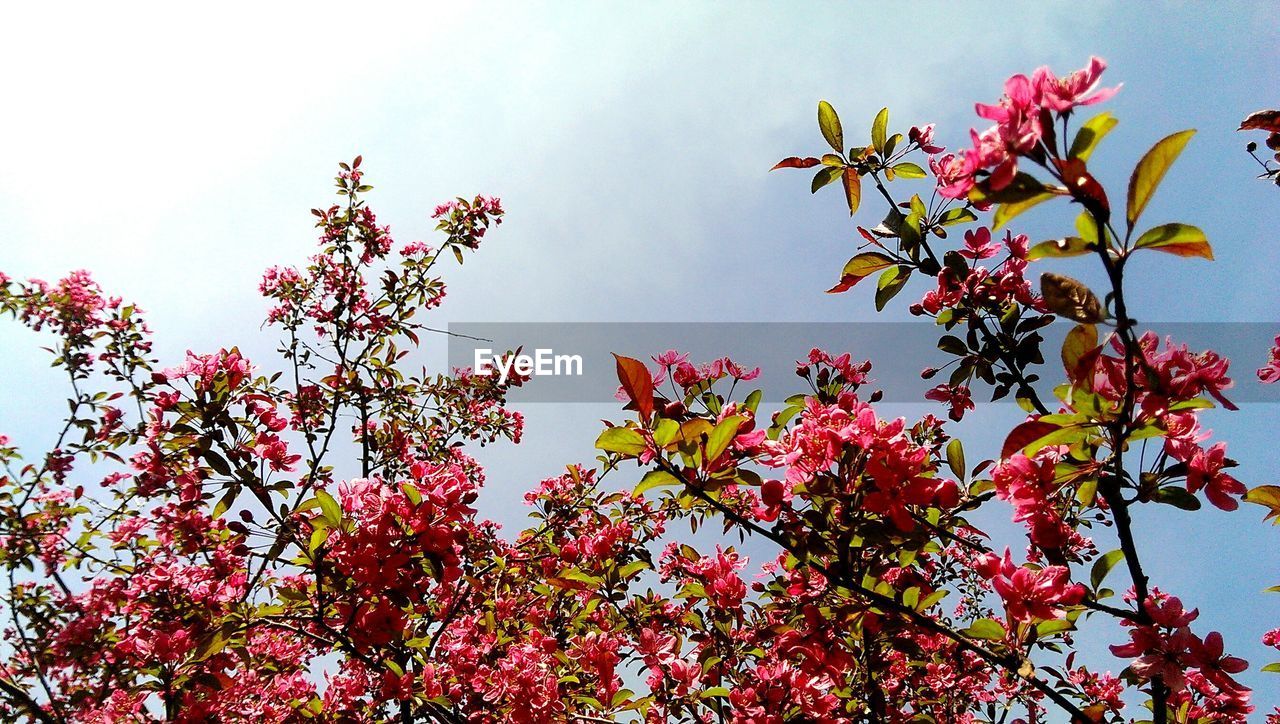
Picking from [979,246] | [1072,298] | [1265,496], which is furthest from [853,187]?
[1265,496]

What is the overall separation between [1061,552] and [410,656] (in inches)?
112

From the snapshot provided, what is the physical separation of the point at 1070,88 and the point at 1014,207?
21 centimetres

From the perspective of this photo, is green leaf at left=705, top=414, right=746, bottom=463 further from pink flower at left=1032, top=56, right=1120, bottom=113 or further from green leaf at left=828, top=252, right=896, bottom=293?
pink flower at left=1032, top=56, right=1120, bottom=113

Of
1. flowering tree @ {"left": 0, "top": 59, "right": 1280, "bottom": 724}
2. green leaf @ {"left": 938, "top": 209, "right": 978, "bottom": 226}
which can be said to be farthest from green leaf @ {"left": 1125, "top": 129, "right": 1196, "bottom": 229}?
green leaf @ {"left": 938, "top": 209, "right": 978, "bottom": 226}

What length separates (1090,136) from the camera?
1.05 m

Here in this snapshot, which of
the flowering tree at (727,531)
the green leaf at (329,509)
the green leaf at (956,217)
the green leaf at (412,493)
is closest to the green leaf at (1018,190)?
the flowering tree at (727,531)

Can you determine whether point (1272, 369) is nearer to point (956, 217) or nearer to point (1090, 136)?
point (956, 217)

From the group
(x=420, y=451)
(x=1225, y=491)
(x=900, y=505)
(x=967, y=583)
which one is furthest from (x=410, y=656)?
(x=967, y=583)

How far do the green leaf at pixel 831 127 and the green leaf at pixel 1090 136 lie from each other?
3.91 feet

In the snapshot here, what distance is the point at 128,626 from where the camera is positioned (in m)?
3.20

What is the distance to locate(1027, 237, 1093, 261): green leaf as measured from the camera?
112cm

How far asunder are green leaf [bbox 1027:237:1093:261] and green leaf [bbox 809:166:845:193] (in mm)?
1131

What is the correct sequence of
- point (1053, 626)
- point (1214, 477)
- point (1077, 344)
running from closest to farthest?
point (1077, 344)
point (1214, 477)
point (1053, 626)

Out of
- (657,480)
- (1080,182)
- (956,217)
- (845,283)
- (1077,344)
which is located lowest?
(657,480)
